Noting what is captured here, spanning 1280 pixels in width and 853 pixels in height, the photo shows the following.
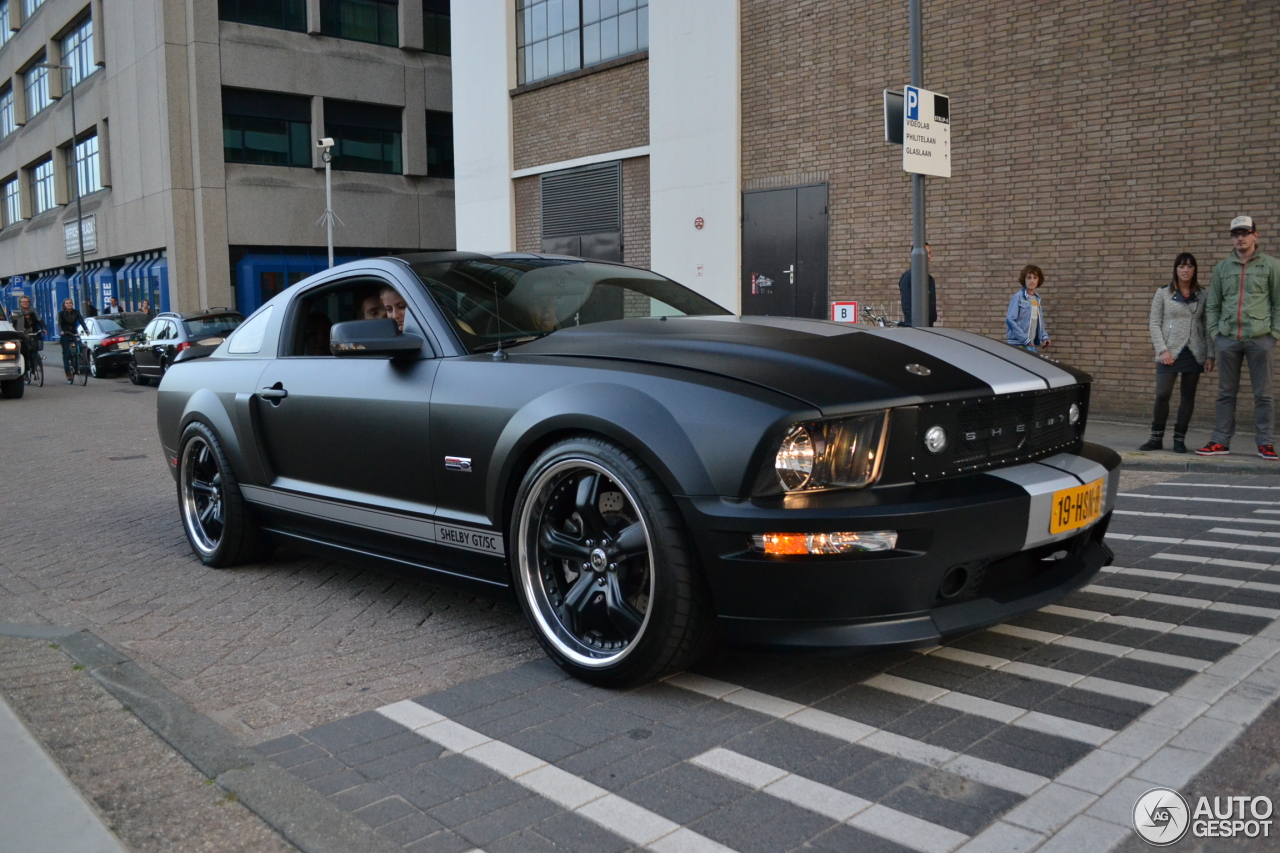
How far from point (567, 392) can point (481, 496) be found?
1.85 feet

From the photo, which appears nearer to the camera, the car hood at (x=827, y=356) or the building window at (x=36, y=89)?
the car hood at (x=827, y=356)

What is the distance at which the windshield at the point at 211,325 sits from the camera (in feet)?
69.1

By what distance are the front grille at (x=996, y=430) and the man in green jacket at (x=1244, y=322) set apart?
6128 millimetres

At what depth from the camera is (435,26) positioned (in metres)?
38.8

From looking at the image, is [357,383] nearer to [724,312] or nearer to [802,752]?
[724,312]

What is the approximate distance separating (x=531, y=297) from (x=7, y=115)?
202ft

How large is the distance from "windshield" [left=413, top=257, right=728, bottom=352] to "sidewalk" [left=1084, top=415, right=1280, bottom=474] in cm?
517

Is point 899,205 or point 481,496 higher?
point 899,205

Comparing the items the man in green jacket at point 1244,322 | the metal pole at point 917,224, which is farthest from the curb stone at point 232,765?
the man in green jacket at point 1244,322

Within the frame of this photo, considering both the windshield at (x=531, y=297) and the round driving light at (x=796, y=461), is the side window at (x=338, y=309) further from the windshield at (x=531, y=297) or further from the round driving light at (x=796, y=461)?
the round driving light at (x=796, y=461)

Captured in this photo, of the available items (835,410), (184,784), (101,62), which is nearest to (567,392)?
(835,410)

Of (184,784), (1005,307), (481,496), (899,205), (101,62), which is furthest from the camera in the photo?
(101,62)

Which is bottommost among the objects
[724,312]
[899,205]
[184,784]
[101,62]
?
[184,784]

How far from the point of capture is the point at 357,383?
4598 millimetres
